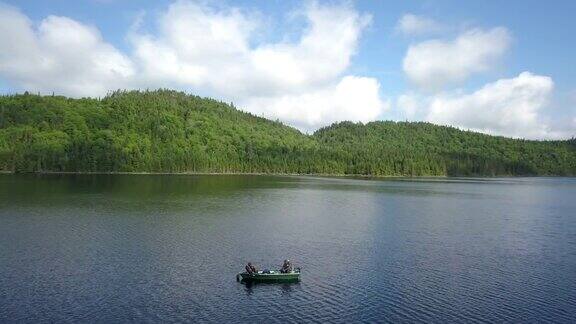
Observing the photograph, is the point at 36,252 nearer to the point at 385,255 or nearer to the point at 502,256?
the point at 385,255

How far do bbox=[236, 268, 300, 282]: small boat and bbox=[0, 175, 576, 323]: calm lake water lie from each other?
0.83 m

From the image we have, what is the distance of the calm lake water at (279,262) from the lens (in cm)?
4394

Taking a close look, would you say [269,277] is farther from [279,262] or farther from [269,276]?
[279,262]

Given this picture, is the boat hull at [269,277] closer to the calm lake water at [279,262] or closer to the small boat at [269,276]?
the small boat at [269,276]

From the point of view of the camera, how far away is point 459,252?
227 feet

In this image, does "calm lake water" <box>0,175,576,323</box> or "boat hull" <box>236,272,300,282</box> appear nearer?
"calm lake water" <box>0,175,576,323</box>

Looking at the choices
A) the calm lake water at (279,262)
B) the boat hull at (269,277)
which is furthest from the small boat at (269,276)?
the calm lake water at (279,262)

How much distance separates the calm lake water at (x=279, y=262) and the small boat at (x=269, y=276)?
83cm

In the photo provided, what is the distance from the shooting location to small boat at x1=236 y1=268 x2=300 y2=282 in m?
52.3

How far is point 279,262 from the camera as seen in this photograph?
6150 cm

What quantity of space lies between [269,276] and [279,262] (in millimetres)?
8833

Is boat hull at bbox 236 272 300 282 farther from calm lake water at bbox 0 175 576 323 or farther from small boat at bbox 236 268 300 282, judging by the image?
calm lake water at bbox 0 175 576 323

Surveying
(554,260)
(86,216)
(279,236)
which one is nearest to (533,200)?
(554,260)

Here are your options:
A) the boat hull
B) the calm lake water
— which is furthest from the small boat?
the calm lake water
